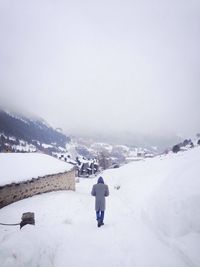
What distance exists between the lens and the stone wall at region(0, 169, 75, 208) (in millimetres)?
13328

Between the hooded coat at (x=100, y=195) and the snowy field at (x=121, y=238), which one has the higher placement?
the hooded coat at (x=100, y=195)

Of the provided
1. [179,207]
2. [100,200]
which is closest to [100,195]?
[100,200]

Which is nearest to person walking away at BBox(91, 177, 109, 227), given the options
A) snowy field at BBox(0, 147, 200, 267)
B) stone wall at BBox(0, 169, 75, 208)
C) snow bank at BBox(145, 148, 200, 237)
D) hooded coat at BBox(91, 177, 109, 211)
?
hooded coat at BBox(91, 177, 109, 211)

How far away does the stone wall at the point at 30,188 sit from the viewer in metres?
13.3

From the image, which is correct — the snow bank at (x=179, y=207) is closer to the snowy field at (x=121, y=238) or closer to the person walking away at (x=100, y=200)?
the snowy field at (x=121, y=238)

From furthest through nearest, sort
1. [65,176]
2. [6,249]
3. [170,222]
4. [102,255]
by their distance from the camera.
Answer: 1. [65,176]
2. [170,222]
3. [102,255]
4. [6,249]

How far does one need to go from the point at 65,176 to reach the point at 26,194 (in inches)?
478

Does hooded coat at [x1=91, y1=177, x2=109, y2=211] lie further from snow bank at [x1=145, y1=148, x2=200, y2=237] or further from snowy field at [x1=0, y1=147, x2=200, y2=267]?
snow bank at [x1=145, y1=148, x2=200, y2=237]

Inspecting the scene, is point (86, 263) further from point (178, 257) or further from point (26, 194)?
point (26, 194)

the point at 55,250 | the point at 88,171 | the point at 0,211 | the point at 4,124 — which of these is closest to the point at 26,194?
the point at 0,211

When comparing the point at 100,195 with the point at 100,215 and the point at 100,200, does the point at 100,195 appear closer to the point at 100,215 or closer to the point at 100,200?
the point at 100,200

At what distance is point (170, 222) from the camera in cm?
837

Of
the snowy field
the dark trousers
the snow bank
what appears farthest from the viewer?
the dark trousers

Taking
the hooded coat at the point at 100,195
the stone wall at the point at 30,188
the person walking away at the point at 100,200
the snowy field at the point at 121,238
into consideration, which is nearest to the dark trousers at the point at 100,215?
the person walking away at the point at 100,200
